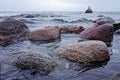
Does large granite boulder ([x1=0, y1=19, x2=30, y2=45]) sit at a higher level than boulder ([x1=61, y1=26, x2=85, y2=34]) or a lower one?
higher

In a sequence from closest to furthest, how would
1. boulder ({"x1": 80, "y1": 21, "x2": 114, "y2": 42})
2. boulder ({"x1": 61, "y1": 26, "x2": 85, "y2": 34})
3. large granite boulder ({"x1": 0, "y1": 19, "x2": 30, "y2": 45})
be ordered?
boulder ({"x1": 80, "y1": 21, "x2": 114, "y2": 42}), large granite boulder ({"x1": 0, "y1": 19, "x2": 30, "y2": 45}), boulder ({"x1": 61, "y1": 26, "x2": 85, "y2": 34})

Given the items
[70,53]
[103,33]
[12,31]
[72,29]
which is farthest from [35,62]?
[72,29]

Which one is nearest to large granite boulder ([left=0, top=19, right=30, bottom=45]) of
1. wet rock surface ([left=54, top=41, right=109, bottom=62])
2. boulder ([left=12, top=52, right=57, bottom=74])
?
wet rock surface ([left=54, top=41, right=109, bottom=62])

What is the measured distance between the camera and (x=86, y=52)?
202 inches

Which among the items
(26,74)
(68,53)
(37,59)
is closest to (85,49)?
(68,53)

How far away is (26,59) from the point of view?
14.9ft

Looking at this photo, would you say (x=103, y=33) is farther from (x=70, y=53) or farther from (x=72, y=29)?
(x=72, y=29)

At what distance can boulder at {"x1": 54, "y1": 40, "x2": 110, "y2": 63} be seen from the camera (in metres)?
5.06

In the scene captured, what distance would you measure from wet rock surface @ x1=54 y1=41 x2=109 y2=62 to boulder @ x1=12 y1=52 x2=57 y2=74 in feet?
2.12

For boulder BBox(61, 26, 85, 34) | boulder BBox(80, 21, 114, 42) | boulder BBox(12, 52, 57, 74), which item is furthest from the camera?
boulder BBox(61, 26, 85, 34)

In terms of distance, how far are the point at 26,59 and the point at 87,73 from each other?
4.04 feet

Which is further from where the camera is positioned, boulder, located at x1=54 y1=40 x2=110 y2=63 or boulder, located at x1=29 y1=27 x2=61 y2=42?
boulder, located at x1=29 y1=27 x2=61 y2=42

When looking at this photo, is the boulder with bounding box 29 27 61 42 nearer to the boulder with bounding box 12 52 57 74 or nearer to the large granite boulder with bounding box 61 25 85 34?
the large granite boulder with bounding box 61 25 85 34

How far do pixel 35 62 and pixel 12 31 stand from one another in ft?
15.5
